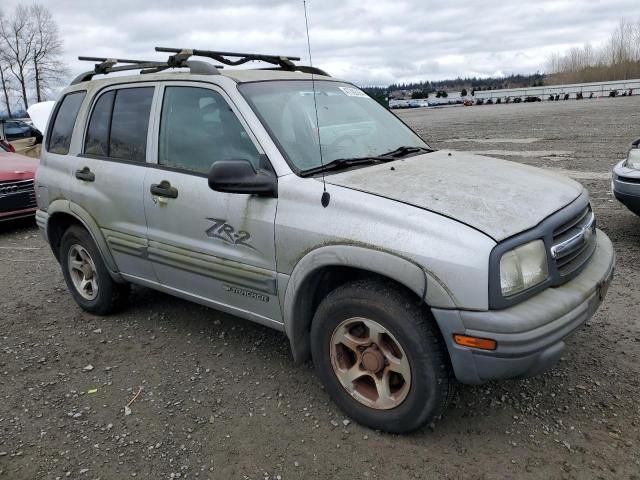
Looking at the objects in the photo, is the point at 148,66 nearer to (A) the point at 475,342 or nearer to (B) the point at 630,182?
(A) the point at 475,342

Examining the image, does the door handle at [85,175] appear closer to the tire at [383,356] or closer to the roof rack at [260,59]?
the roof rack at [260,59]

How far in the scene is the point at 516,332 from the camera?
2393 mm

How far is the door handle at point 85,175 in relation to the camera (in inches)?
163

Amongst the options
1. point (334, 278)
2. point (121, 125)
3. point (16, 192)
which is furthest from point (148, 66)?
point (16, 192)

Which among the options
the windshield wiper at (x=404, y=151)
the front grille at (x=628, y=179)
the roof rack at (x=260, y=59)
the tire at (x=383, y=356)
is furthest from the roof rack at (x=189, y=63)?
the front grille at (x=628, y=179)

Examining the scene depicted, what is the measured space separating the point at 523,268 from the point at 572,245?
46 centimetres

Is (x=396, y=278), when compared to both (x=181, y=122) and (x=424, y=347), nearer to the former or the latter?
(x=424, y=347)

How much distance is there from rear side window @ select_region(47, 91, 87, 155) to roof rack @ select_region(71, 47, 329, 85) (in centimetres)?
21

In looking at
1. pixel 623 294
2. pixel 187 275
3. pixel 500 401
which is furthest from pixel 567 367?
pixel 187 275

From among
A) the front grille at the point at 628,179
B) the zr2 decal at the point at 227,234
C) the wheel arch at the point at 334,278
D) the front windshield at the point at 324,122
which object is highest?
the front windshield at the point at 324,122

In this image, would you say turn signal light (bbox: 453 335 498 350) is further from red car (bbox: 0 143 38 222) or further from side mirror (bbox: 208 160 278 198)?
red car (bbox: 0 143 38 222)

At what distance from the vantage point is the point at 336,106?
379 centimetres

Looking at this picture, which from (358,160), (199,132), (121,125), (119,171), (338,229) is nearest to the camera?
(338,229)

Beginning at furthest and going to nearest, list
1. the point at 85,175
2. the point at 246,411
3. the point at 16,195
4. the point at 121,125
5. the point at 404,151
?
the point at 16,195 < the point at 85,175 < the point at 121,125 < the point at 404,151 < the point at 246,411
